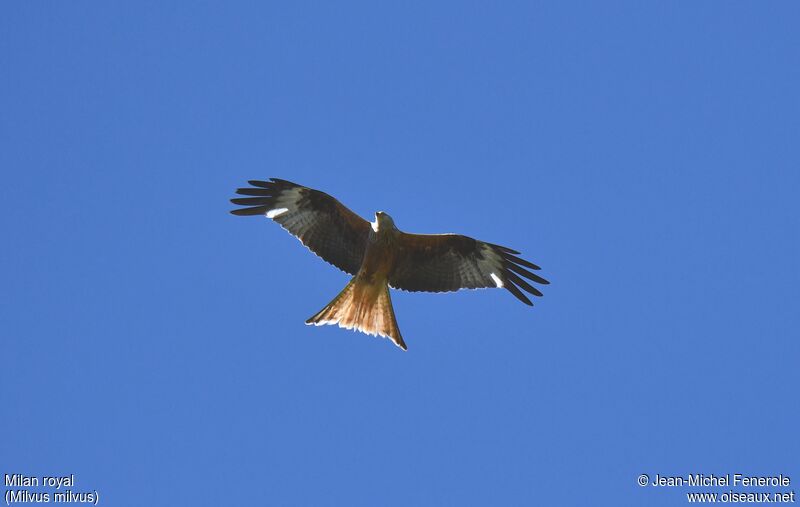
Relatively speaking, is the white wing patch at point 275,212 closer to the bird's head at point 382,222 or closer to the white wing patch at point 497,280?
the bird's head at point 382,222

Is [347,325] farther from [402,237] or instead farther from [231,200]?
[231,200]

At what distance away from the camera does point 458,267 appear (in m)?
10.8

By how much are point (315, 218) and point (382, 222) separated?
3.50 feet

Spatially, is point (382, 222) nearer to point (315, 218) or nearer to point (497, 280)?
point (315, 218)

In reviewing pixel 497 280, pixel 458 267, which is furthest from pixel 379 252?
pixel 497 280

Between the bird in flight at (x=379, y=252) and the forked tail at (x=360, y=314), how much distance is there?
1 cm

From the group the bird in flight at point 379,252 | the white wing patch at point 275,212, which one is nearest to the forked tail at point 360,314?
the bird in flight at point 379,252

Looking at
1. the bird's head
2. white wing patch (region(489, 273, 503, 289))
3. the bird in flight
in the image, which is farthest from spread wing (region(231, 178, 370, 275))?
white wing patch (region(489, 273, 503, 289))

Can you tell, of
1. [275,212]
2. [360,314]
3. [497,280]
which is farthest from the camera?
[497,280]

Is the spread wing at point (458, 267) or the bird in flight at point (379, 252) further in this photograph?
the spread wing at point (458, 267)

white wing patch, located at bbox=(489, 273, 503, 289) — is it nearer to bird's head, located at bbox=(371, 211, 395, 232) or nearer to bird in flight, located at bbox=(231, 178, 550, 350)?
bird in flight, located at bbox=(231, 178, 550, 350)

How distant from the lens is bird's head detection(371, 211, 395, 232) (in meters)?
9.99

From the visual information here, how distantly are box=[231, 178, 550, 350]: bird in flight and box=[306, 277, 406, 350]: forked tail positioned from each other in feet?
0.05

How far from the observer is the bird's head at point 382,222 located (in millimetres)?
9992
